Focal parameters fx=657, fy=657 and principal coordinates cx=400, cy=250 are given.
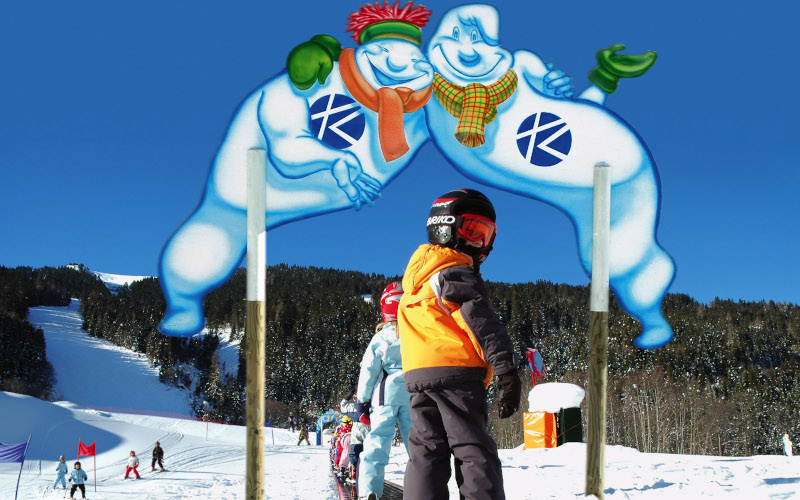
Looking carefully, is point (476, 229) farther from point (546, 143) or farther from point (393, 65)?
point (393, 65)

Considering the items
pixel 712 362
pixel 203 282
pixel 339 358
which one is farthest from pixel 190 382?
pixel 203 282

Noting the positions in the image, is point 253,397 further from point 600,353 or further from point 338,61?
point 338,61

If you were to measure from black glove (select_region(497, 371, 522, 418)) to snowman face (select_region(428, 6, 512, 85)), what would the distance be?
413 cm

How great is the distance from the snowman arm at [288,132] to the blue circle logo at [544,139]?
2059mm

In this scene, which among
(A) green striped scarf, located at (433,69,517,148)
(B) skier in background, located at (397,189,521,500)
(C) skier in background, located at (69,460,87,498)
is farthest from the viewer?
(C) skier in background, located at (69,460,87,498)

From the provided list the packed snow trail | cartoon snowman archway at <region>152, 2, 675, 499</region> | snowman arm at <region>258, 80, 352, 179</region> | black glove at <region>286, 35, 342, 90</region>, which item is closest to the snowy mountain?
cartoon snowman archway at <region>152, 2, 675, 499</region>

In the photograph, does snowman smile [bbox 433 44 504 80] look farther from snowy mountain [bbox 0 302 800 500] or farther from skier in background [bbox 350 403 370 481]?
snowy mountain [bbox 0 302 800 500]

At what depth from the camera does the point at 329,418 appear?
52.7ft

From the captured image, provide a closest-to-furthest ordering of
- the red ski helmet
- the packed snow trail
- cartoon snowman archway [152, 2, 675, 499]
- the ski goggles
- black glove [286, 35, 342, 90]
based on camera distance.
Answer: the ski goggles
the red ski helmet
cartoon snowman archway [152, 2, 675, 499]
black glove [286, 35, 342, 90]
the packed snow trail

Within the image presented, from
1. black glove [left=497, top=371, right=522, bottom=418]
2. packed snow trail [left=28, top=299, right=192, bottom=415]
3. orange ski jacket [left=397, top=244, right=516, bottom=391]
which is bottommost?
packed snow trail [left=28, top=299, right=192, bottom=415]

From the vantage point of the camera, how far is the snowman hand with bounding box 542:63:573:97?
6.75m

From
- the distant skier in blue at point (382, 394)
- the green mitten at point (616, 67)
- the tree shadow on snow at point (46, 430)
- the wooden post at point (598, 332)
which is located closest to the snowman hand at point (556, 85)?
the green mitten at point (616, 67)

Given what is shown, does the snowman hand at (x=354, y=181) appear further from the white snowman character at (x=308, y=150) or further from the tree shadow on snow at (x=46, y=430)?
the tree shadow on snow at (x=46, y=430)

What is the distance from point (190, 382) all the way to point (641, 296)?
8829 centimetres
